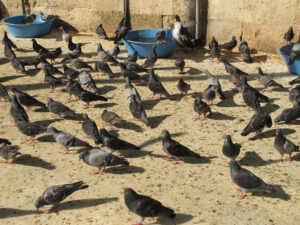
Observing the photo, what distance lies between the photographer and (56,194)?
4867 mm

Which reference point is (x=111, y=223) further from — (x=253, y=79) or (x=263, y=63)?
(x=263, y=63)

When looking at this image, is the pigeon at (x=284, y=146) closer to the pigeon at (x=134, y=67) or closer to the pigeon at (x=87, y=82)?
the pigeon at (x=87, y=82)

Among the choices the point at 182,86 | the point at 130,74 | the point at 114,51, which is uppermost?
the point at 114,51

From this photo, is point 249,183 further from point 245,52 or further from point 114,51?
point 114,51

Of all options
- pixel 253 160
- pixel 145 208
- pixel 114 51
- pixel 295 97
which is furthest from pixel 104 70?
pixel 145 208

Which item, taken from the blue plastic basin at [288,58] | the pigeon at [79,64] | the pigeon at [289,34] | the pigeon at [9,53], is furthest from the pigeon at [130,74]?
the pigeon at [289,34]

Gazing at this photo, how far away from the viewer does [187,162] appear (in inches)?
237

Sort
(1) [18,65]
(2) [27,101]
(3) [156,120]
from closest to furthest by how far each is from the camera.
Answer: (3) [156,120], (2) [27,101], (1) [18,65]

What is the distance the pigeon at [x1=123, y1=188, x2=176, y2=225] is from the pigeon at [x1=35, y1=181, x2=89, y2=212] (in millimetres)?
784

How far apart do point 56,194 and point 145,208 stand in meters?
1.28

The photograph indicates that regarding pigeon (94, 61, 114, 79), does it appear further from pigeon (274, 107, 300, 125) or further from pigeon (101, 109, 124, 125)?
pigeon (274, 107, 300, 125)

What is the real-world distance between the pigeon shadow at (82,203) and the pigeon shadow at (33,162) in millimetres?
986

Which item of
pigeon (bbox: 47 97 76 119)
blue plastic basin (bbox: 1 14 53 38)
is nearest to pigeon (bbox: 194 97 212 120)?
pigeon (bbox: 47 97 76 119)

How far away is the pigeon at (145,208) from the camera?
4.54 m
